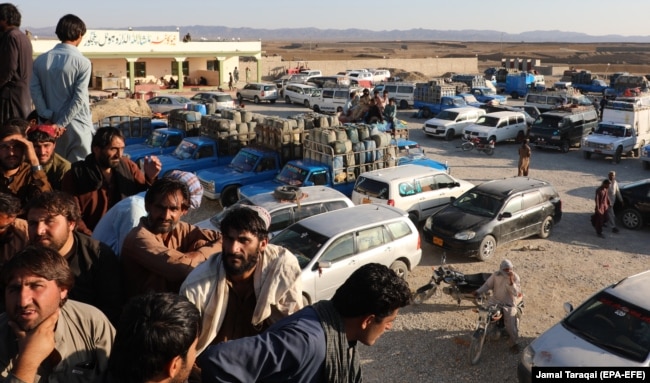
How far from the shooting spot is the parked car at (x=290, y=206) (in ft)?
37.9

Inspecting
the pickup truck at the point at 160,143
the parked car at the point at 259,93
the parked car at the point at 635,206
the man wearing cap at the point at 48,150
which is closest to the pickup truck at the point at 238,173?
the pickup truck at the point at 160,143

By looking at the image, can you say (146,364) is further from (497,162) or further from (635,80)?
(635,80)

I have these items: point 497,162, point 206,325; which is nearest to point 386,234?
point 206,325

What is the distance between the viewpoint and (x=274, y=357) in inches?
101

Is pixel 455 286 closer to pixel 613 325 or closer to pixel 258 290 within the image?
pixel 613 325

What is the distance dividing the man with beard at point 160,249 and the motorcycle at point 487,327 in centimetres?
534

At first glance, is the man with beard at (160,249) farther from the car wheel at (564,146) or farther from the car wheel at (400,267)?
the car wheel at (564,146)

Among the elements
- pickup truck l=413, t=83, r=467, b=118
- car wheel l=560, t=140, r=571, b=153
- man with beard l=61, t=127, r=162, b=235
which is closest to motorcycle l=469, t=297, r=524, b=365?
man with beard l=61, t=127, r=162, b=235

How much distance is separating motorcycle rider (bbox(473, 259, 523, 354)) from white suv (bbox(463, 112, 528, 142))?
1638 cm

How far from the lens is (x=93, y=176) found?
15.3 ft

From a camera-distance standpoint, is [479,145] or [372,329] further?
[479,145]

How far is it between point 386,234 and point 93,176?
659 cm

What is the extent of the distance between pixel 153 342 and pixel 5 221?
76.5 inches

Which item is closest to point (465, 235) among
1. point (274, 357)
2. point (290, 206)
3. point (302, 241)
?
point (290, 206)
